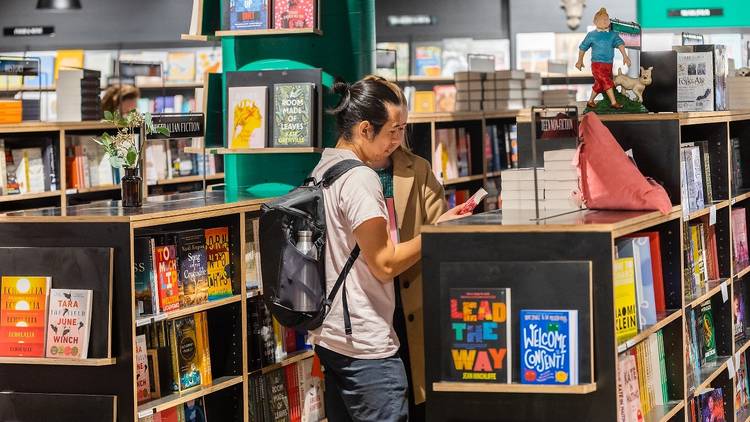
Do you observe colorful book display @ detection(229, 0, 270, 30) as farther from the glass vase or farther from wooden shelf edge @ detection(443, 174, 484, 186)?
wooden shelf edge @ detection(443, 174, 484, 186)

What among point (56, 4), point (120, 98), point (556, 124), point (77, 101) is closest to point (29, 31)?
point (56, 4)

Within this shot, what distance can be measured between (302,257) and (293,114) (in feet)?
5.20

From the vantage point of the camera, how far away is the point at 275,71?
16.2ft

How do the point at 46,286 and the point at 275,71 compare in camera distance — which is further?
the point at 275,71

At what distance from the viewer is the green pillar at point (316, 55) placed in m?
5.07

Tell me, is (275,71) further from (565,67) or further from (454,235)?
(565,67)

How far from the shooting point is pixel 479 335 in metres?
3.15

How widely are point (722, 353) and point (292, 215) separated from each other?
2.62 meters

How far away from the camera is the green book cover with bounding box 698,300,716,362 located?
16.1 feet

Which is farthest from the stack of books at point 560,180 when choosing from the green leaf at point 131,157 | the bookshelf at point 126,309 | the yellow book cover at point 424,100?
the yellow book cover at point 424,100

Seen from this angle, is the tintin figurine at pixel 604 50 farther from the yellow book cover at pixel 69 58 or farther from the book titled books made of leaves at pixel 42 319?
the yellow book cover at pixel 69 58

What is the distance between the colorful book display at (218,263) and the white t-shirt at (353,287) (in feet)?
3.23

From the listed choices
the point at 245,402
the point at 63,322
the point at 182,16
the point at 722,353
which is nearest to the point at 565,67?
the point at 182,16

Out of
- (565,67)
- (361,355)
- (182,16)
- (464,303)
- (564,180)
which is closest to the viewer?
(464,303)
